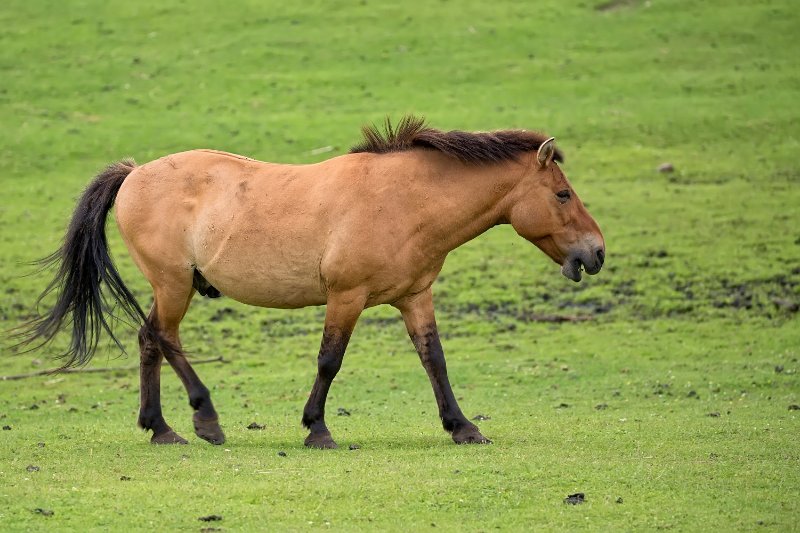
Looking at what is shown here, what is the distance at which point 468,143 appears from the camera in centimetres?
1011

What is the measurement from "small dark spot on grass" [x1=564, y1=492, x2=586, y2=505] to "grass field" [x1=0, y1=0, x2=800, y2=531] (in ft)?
0.16

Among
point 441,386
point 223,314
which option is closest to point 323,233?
point 441,386

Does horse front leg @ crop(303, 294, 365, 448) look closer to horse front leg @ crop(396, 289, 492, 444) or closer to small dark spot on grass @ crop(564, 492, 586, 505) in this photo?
horse front leg @ crop(396, 289, 492, 444)

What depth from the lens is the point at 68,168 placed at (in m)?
24.5

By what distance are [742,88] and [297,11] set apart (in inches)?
478

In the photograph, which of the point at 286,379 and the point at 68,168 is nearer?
the point at 286,379

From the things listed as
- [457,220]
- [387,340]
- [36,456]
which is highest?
[457,220]

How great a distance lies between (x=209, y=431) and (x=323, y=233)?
190 cm

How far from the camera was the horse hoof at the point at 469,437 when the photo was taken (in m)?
10.0

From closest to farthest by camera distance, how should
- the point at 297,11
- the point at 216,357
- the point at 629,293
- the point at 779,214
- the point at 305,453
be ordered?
1. the point at 305,453
2. the point at 216,357
3. the point at 629,293
4. the point at 779,214
5. the point at 297,11

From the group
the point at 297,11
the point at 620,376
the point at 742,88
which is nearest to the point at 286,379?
the point at 620,376

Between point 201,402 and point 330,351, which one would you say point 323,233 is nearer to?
point 330,351

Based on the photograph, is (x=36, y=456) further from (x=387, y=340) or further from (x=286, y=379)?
(x=387, y=340)

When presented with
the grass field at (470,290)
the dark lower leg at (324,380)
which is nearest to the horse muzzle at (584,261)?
the grass field at (470,290)
